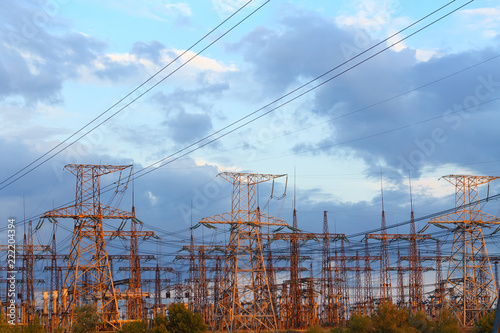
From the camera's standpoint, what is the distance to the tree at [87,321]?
60.5 meters

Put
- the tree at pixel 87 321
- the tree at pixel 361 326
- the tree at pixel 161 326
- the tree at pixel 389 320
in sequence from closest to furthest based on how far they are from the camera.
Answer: the tree at pixel 389 320, the tree at pixel 161 326, the tree at pixel 361 326, the tree at pixel 87 321

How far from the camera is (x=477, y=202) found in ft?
216

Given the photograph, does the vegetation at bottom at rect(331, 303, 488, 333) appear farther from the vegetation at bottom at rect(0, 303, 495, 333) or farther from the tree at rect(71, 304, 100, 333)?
the tree at rect(71, 304, 100, 333)

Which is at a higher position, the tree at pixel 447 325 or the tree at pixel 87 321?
the tree at pixel 87 321

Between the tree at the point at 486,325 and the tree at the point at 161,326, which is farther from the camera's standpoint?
the tree at the point at 161,326

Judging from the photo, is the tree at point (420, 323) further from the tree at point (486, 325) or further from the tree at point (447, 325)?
the tree at point (486, 325)

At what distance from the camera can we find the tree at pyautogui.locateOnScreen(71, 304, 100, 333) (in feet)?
198

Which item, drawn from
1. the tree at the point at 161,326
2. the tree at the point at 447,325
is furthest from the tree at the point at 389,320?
A: the tree at the point at 161,326

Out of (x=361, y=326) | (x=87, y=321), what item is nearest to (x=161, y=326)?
(x=87, y=321)

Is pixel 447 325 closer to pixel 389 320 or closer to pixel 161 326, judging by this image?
pixel 389 320

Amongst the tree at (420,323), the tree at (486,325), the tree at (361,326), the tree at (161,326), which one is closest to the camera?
the tree at (486,325)

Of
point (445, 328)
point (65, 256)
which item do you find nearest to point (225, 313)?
point (445, 328)

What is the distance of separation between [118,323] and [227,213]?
1644 cm

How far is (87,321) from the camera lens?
6078cm
